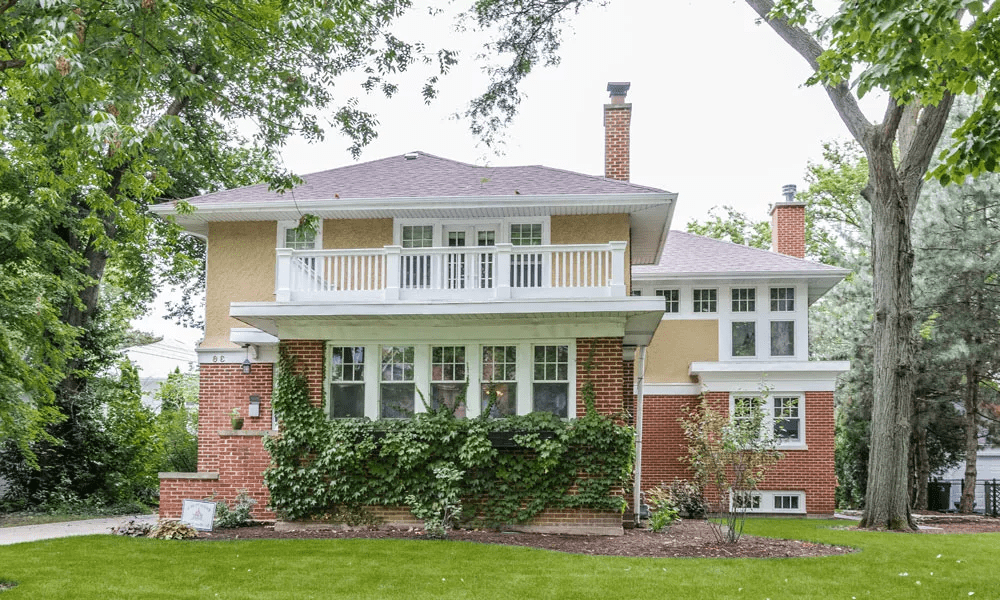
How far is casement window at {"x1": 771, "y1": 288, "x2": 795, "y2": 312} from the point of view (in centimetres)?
2116

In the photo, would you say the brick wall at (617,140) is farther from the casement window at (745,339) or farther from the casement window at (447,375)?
the casement window at (447,375)

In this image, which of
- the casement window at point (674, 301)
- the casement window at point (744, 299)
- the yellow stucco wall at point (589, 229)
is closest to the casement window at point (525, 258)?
the yellow stucco wall at point (589, 229)

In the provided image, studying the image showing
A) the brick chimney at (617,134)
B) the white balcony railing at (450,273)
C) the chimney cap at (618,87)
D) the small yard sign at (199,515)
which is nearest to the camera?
the small yard sign at (199,515)

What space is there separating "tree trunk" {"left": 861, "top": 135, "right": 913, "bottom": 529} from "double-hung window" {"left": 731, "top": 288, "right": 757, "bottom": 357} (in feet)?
12.9

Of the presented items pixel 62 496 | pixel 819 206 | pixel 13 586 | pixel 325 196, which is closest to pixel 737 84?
pixel 819 206

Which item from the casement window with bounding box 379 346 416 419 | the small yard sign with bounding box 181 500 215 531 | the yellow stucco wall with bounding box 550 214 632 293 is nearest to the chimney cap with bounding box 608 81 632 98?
the yellow stucco wall with bounding box 550 214 632 293

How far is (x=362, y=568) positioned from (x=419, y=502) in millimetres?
3693

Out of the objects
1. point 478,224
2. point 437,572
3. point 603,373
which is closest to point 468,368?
point 603,373

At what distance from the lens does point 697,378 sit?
21.1 metres

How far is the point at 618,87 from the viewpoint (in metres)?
19.0

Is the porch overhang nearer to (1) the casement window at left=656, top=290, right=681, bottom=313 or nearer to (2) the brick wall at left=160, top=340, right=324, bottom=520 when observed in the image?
(2) the brick wall at left=160, top=340, right=324, bottom=520

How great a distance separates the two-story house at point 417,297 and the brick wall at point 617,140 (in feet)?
4.63

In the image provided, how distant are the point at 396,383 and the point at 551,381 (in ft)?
8.12

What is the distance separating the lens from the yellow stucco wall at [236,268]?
53.5 ft
